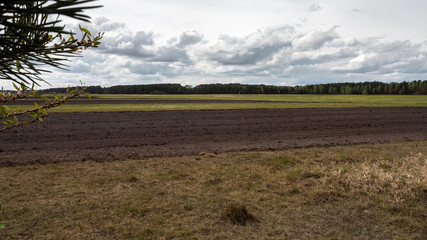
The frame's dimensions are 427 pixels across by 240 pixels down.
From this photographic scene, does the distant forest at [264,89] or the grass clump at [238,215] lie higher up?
the distant forest at [264,89]

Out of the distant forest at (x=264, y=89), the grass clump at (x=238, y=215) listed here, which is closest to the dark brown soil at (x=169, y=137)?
the grass clump at (x=238, y=215)

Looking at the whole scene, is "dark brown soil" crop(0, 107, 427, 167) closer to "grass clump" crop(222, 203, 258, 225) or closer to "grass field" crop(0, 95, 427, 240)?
"grass field" crop(0, 95, 427, 240)

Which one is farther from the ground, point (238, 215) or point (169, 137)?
point (169, 137)

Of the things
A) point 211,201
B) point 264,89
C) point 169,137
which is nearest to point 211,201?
point 211,201

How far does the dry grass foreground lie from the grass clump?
0.07 ft

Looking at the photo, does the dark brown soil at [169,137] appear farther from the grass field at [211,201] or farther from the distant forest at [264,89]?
the distant forest at [264,89]

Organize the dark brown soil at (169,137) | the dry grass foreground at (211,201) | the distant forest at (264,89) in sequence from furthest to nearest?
the distant forest at (264,89)
the dark brown soil at (169,137)
the dry grass foreground at (211,201)

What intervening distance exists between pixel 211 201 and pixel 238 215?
3.90ft

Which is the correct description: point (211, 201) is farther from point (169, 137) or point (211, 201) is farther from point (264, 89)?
point (264, 89)

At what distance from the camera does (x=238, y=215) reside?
594 cm

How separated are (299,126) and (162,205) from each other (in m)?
16.3

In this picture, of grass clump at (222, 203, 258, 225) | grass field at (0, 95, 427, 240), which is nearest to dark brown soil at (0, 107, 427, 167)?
grass field at (0, 95, 427, 240)

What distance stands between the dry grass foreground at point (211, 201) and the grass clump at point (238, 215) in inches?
0.9

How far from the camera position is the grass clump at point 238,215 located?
590cm
